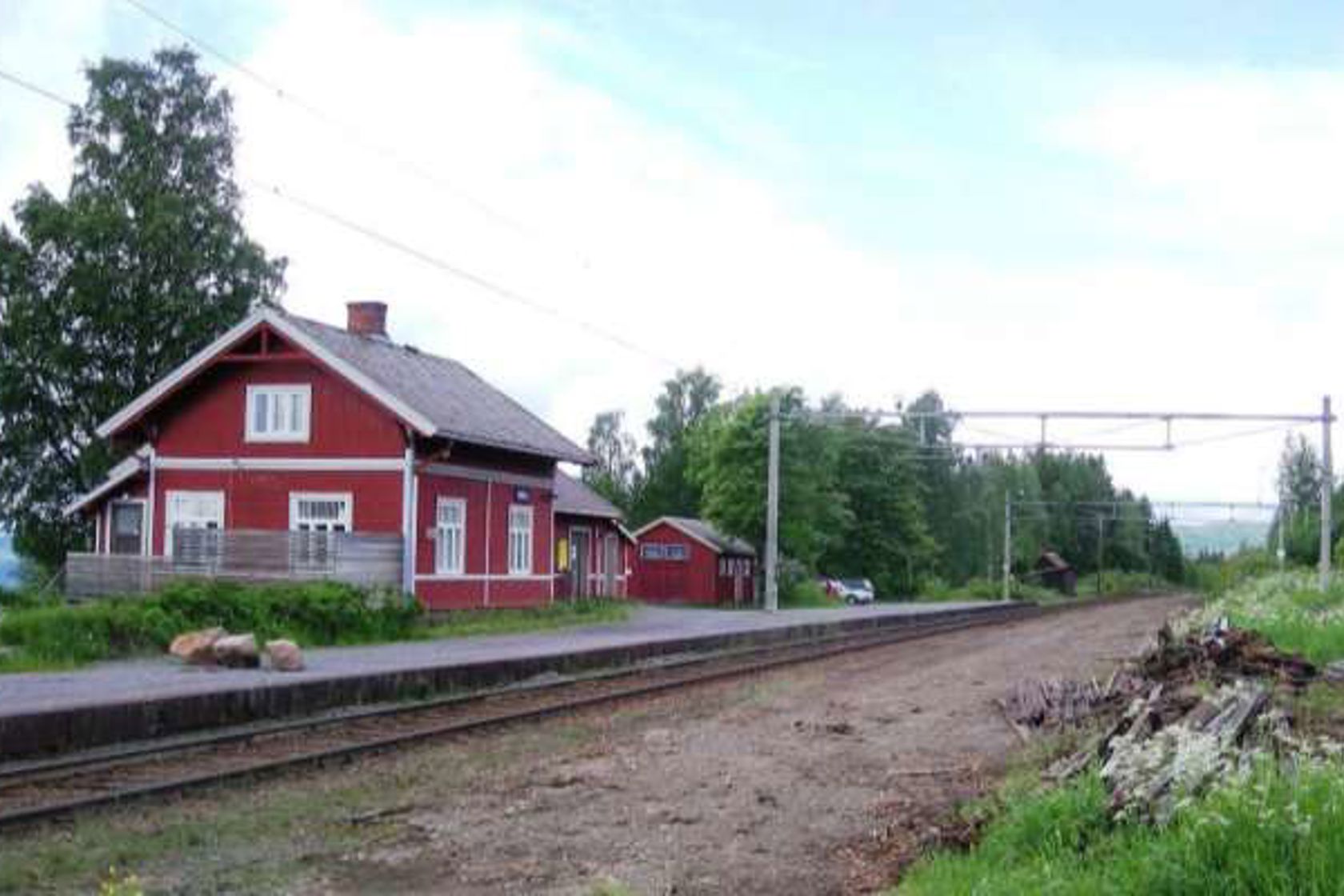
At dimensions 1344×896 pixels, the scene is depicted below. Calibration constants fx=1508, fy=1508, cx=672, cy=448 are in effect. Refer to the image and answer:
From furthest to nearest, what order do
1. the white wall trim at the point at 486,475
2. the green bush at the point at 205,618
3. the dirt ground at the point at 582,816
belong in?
the white wall trim at the point at 486,475 < the green bush at the point at 205,618 < the dirt ground at the point at 582,816

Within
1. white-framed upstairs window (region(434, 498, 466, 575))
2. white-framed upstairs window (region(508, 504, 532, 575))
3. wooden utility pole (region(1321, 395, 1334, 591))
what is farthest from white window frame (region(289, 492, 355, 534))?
wooden utility pole (region(1321, 395, 1334, 591))

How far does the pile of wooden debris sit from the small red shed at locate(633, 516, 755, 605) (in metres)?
36.1

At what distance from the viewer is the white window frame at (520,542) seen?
3341 cm

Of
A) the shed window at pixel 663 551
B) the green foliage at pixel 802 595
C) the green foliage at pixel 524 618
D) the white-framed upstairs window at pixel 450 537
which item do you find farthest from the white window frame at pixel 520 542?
the shed window at pixel 663 551

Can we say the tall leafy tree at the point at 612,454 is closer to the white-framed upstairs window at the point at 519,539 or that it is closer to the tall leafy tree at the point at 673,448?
the tall leafy tree at the point at 673,448

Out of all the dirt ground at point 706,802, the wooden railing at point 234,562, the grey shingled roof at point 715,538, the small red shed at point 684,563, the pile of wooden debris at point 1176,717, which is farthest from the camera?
the grey shingled roof at point 715,538

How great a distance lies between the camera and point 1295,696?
14.9 metres

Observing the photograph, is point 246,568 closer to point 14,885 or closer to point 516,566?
point 516,566

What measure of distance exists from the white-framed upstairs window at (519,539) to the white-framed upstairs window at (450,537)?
2265 millimetres

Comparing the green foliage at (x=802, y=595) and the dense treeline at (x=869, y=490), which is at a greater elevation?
the dense treeline at (x=869, y=490)

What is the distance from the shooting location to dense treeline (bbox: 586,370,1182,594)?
5709 centimetres

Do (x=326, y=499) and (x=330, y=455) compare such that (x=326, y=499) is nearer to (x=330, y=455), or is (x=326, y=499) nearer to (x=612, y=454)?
(x=330, y=455)

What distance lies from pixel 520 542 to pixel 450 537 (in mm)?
3559

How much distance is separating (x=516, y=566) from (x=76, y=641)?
14.2 metres
